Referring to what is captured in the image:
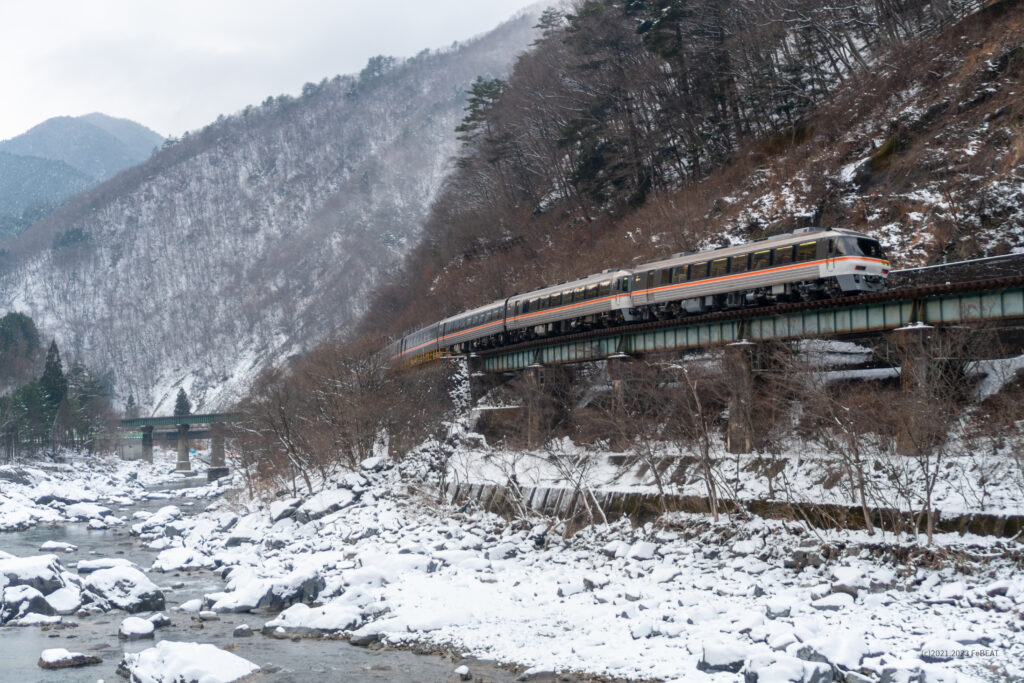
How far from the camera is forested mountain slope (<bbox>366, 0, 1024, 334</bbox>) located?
134 ft

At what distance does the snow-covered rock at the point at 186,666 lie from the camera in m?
20.3

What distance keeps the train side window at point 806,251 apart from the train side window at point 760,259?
59.2 inches

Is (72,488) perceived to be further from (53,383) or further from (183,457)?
(183,457)

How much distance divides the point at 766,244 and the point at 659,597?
56.9 feet

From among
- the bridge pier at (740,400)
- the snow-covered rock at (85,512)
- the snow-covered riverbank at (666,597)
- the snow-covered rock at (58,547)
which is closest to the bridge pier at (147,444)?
the snow-covered rock at (85,512)

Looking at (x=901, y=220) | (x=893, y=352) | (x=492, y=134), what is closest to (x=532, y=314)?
(x=901, y=220)

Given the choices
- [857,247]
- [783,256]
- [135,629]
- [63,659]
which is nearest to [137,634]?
[135,629]

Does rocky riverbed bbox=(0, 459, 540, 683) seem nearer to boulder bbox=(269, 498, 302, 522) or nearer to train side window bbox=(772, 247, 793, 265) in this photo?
boulder bbox=(269, 498, 302, 522)

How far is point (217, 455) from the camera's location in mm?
98688

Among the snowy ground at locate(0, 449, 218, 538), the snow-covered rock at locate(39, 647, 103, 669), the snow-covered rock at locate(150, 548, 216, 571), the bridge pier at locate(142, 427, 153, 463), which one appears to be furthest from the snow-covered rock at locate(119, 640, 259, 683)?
the bridge pier at locate(142, 427, 153, 463)

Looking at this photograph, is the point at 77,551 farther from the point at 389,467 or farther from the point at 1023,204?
the point at 1023,204

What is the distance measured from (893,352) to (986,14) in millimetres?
28522

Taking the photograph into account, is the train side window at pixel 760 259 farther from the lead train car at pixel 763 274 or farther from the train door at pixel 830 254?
Answer: the train door at pixel 830 254

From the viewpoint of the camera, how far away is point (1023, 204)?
3625cm
